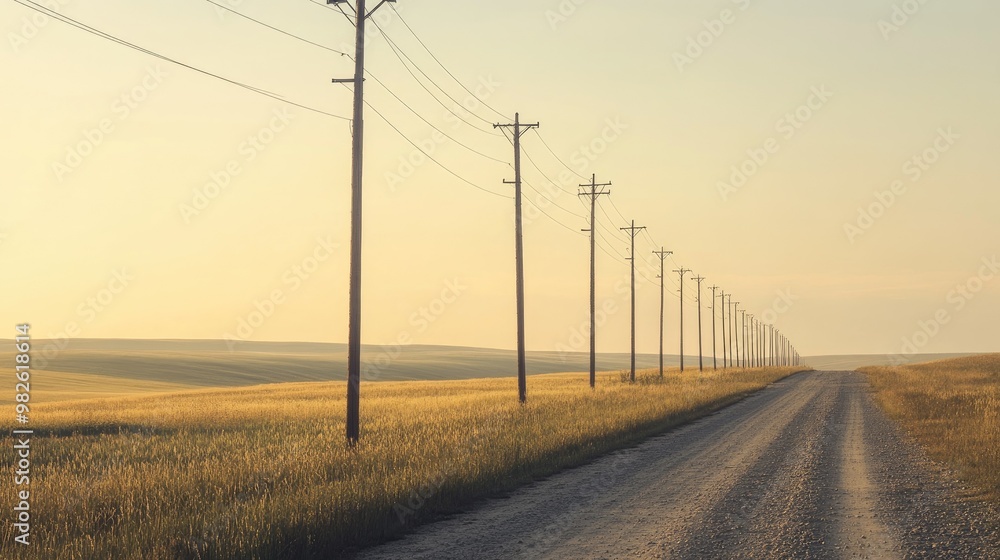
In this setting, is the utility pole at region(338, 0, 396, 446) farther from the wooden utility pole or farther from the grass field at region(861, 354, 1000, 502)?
the grass field at region(861, 354, 1000, 502)

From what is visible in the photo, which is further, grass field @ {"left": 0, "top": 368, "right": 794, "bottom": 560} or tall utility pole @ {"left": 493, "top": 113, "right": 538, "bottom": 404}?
tall utility pole @ {"left": 493, "top": 113, "right": 538, "bottom": 404}

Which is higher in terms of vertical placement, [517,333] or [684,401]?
[517,333]

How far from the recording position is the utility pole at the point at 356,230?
18.3m

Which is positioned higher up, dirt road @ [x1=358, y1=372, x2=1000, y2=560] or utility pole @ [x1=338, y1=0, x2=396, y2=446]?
utility pole @ [x1=338, y1=0, x2=396, y2=446]

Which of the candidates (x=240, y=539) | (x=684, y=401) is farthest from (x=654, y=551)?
(x=684, y=401)

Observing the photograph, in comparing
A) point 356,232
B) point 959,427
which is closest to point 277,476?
point 356,232

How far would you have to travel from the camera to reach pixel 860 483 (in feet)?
45.7

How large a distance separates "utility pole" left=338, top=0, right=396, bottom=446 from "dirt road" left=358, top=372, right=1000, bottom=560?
5.78 m

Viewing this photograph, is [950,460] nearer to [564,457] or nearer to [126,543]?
[564,457]

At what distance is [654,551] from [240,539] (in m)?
4.59

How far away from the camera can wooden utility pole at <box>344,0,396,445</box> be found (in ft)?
60.1

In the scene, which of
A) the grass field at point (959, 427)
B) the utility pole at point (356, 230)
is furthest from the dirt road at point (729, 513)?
the utility pole at point (356, 230)

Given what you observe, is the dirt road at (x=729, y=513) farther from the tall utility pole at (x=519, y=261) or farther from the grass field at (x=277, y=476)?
the tall utility pole at (x=519, y=261)

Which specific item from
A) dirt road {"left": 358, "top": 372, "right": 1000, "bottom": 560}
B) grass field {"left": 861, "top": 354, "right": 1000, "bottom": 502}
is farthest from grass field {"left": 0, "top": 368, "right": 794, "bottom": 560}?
grass field {"left": 861, "top": 354, "right": 1000, "bottom": 502}
